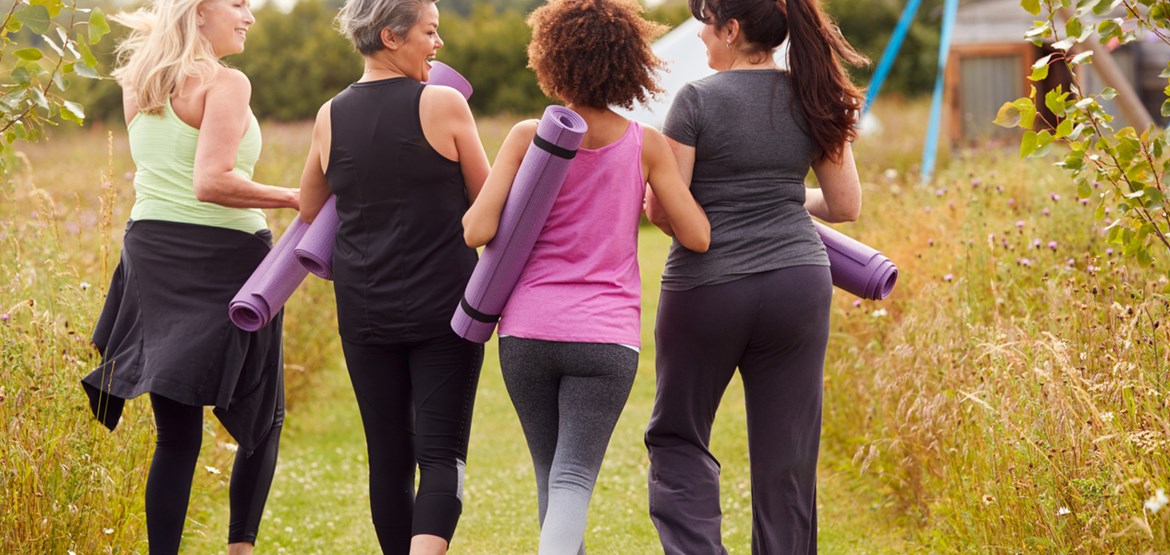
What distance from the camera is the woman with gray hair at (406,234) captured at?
119 inches

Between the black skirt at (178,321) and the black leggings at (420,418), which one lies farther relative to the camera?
the black skirt at (178,321)

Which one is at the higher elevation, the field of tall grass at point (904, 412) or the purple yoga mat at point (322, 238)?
the purple yoga mat at point (322, 238)

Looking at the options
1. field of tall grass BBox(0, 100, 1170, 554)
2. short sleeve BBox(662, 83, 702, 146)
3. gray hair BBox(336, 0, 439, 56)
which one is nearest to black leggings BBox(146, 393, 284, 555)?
field of tall grass BBox(0, 100, 1170, 554)

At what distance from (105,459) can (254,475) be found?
0.50m

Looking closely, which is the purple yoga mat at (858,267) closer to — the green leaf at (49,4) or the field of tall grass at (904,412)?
the field of tall grass at (904,412)

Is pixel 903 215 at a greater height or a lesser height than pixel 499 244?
lesser

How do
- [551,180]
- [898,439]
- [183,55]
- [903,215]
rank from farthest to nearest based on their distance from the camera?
[903,215], [898,439], [183,55], [551,180]

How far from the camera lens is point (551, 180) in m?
2.77

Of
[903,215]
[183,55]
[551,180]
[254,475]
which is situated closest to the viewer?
[551,180]

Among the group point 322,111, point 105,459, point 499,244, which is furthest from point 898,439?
point 105,459

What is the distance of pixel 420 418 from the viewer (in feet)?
10.2

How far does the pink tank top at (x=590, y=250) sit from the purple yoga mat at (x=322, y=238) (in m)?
0.58

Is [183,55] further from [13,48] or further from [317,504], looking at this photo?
[317,504]

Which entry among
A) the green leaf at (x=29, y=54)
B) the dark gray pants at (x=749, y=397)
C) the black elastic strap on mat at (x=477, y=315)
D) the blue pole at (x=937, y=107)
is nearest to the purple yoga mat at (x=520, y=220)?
the black elastic strap on mat at (x=477, y=315)
